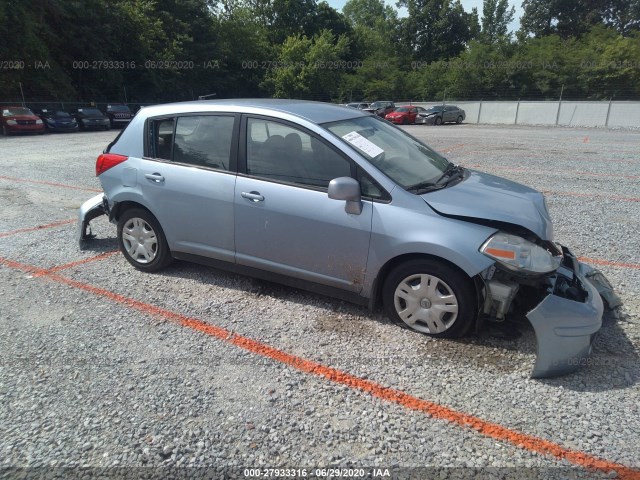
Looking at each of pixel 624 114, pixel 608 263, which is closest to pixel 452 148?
pixel 608 263

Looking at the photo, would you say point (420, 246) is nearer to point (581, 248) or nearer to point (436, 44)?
point (581, 248)

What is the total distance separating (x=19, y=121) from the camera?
22.0m

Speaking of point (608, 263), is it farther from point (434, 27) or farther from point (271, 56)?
point (434, 27)

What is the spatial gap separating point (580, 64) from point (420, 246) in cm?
4547

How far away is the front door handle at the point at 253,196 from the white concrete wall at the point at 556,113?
3183 cm

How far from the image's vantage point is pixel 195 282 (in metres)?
4.60

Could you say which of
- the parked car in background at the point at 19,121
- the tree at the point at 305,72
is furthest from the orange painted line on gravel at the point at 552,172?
the tree at the point at 305,72

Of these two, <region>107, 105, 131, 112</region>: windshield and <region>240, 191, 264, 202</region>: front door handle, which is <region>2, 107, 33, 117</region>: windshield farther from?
<region>240, 191, 264, 202</region>: front door handle

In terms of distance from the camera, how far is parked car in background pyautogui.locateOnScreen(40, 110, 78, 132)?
24.5 m

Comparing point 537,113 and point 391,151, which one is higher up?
point 537,113

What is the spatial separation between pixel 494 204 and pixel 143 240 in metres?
3.40

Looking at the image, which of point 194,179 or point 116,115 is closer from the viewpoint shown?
point 194,179

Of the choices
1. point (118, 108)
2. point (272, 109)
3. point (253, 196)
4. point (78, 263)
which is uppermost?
point (272, 109)

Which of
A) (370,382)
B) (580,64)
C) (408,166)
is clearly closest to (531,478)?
(370,382)
